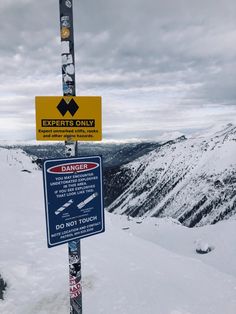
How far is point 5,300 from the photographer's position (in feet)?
28.0

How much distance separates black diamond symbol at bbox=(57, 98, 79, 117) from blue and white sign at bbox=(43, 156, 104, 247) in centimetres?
75

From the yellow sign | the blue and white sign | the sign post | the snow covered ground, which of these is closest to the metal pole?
the sign post

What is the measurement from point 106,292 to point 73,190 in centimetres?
509

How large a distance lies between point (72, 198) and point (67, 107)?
4.68ft

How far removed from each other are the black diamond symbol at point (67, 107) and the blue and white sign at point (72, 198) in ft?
2.47

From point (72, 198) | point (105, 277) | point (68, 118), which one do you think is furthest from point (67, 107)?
point (105, 277)

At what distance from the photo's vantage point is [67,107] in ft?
18.0

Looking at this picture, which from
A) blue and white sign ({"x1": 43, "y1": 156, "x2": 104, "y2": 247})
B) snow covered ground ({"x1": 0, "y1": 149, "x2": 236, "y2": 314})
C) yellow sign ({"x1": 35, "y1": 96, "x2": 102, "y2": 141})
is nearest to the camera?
blue and white sign ({"x1": 43, "y1": 156, "x2": 104, "y2": 247})

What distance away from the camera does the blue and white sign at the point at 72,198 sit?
5.30m

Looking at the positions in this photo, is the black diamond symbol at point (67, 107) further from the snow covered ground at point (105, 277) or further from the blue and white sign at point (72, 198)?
the snow covered ground at point (105, 277)

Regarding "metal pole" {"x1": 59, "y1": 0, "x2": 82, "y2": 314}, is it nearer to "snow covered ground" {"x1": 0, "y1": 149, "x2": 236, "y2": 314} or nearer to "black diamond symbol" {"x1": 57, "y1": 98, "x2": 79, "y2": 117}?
Answer: "black diamond symbol" {"x1": 57, "y1": 98, "x2": 79, "y2": 117}

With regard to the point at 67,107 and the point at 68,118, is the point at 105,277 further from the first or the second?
the point at 67,107

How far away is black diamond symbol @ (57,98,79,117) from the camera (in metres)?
5.45

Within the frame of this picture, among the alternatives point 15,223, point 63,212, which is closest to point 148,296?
point 63,212
